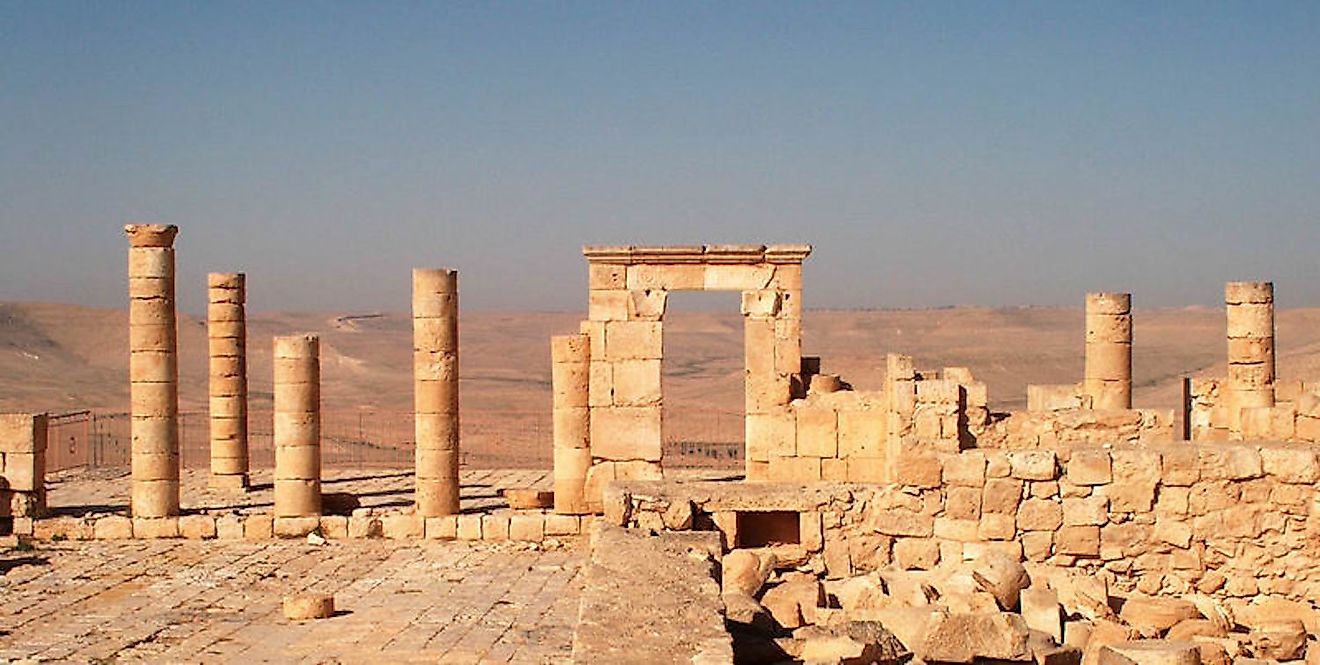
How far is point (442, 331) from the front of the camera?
19.1 meters

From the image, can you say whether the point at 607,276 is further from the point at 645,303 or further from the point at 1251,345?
the point at 1251,345

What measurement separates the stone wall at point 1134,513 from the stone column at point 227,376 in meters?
13.0

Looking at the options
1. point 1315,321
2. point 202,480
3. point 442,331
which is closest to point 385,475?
point 202,480

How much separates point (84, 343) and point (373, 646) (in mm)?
61675

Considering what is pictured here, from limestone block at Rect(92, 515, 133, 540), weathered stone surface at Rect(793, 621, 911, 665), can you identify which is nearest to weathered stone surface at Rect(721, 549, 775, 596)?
weathered stone surface at Rect(793, 621, 911, 665)

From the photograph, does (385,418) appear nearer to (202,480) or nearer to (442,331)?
(202,480)

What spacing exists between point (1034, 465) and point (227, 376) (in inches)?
555

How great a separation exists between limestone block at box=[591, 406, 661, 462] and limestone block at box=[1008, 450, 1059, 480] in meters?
6.78

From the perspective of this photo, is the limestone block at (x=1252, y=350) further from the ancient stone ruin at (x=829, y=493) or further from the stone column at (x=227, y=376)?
the stone column at (x=227, y=376)

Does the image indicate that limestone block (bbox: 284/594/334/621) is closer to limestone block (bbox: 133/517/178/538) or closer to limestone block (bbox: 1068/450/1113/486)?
limestone block (bbox: 133/517/178/538)

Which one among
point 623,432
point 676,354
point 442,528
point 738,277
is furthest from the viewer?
point 676,354

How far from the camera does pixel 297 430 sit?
19297 mm

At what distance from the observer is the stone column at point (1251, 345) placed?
1941cm

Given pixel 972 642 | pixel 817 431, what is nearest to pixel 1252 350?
pixel 817 431
